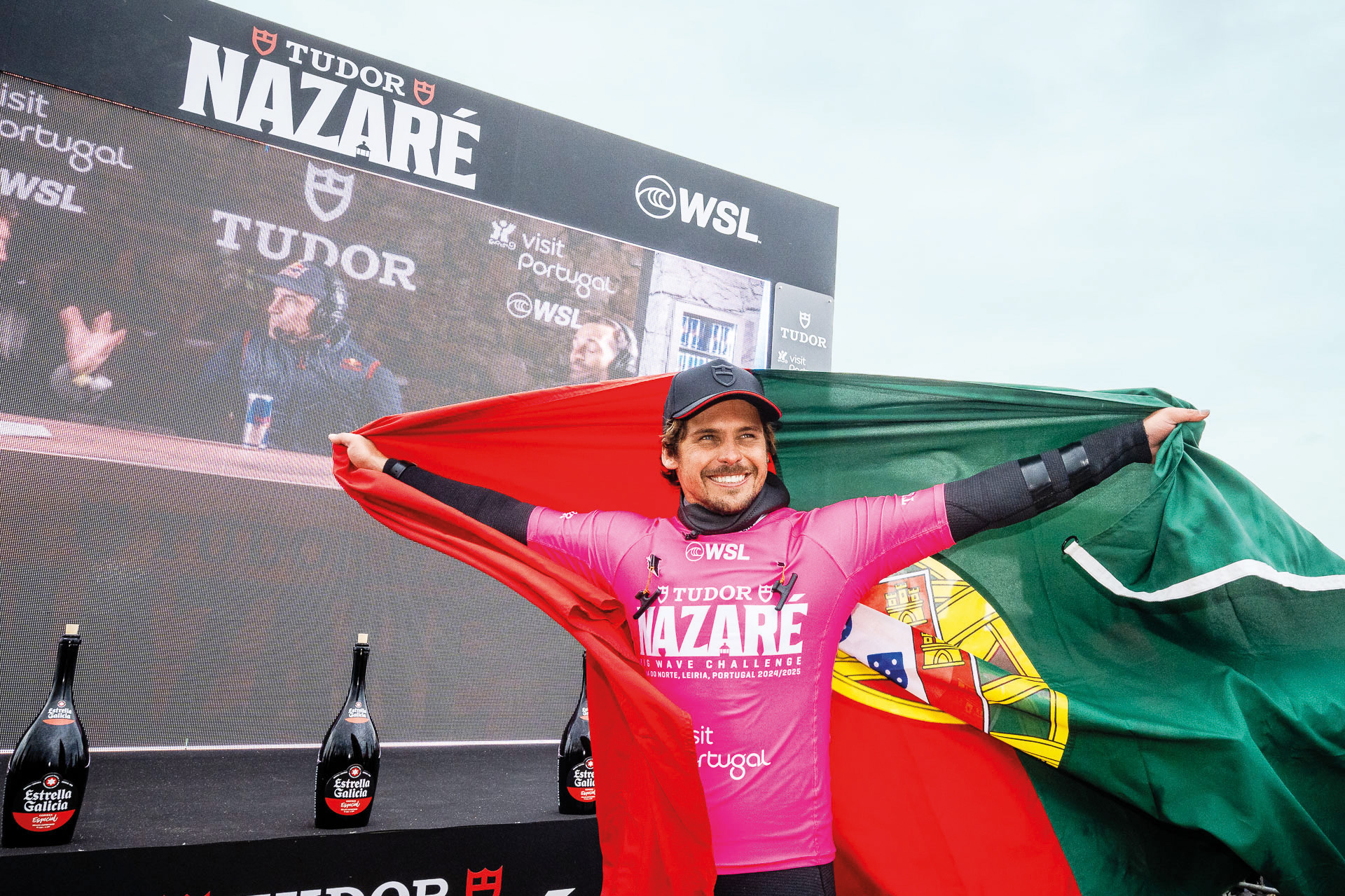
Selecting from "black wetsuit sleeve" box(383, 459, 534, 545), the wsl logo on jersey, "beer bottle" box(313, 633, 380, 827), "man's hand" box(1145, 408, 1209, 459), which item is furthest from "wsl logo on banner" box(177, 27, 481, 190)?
"man's hand" box(1145, 408, 1209, 459)

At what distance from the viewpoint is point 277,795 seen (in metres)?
1.69

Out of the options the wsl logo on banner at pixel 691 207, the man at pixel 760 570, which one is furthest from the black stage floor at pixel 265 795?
the wsl logo on banner at pixel 691 207

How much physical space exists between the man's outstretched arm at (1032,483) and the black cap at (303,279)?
2017mm

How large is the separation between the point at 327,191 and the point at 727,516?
6.29 feet

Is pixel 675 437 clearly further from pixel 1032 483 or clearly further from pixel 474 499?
pixel 1032 483

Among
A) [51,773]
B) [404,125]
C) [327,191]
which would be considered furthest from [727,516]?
[404,125]

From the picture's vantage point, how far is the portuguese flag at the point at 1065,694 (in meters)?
1.28

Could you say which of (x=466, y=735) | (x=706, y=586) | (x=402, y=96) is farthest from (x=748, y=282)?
(x=706, y=586)

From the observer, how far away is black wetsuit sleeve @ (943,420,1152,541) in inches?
48.4

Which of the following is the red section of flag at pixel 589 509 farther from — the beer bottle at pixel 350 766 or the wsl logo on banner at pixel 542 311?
the wsl logo on banner at pixel 542 311

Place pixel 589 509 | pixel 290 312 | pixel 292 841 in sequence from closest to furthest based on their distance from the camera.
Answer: pixel 292 841 < pixel 589 509 < pixel 290 312

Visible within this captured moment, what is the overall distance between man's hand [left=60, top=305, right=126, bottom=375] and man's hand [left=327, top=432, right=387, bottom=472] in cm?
116

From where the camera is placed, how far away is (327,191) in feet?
8.38

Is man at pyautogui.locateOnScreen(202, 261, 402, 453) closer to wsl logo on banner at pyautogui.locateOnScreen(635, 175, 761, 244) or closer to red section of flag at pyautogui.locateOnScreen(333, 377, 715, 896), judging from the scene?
red section of flag at pyautogui.locateOnScreen(333, 377, 715, 896)
